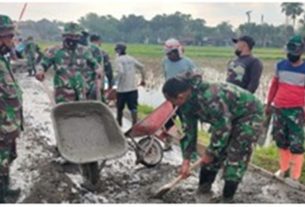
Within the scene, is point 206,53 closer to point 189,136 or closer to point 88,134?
point 88,134

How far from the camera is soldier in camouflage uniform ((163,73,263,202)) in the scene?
5.44 meters

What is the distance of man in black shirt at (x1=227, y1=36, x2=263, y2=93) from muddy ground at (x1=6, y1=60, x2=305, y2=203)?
1.21 metres

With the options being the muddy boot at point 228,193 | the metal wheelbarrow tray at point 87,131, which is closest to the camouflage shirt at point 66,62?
the metal wheelbarrow tray at point 87,131

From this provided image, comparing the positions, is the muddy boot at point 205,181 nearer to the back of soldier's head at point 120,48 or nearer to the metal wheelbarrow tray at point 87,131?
the metal wheelbarrow tray at point 87,131

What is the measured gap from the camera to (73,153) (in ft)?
20.8

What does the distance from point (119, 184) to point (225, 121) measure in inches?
72.1

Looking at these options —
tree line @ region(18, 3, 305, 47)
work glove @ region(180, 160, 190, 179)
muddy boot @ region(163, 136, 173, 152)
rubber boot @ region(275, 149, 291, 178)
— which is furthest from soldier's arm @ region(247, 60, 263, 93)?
tree line @ region(18, 3, 305, 47)

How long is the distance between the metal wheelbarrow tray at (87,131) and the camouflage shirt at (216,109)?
928mm

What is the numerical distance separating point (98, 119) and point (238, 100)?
213cm

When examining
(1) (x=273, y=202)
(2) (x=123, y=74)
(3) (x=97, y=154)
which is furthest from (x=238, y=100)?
(2) (x=123, y=74)

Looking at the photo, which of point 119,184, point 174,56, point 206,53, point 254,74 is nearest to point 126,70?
point 174,56

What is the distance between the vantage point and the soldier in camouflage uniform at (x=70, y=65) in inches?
280

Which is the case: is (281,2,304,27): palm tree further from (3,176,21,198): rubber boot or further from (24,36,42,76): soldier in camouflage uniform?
(3,176,21,198): rubber boot

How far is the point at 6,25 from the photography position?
5.57 meters
